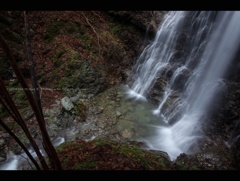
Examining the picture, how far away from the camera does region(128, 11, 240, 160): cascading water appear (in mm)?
5273

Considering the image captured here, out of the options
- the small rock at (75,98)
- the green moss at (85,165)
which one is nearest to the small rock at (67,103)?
the small rock at (75,98)

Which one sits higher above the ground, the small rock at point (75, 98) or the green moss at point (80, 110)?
the small rock at point (75, 98)

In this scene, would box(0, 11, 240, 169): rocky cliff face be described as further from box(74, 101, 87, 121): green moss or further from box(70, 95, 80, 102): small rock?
box(74, 101, 87, 121): green moss

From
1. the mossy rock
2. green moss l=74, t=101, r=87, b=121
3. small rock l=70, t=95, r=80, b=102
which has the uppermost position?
the mossy rock

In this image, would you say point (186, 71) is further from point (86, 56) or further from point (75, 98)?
point (75, 98)

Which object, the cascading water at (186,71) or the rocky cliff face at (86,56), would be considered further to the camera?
the cascading water at (186,71)

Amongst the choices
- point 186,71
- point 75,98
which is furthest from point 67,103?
point 186,71

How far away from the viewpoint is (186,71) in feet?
21.3

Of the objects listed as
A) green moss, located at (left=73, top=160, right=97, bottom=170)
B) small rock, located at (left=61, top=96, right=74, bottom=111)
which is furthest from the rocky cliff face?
green moss, located at (left=73, top=160, right=97, bottom=170)

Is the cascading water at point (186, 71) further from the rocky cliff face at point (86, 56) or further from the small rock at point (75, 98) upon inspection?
→ the small rock at point (75, 98)

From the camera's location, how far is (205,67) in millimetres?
5945

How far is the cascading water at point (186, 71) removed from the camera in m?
5.27
